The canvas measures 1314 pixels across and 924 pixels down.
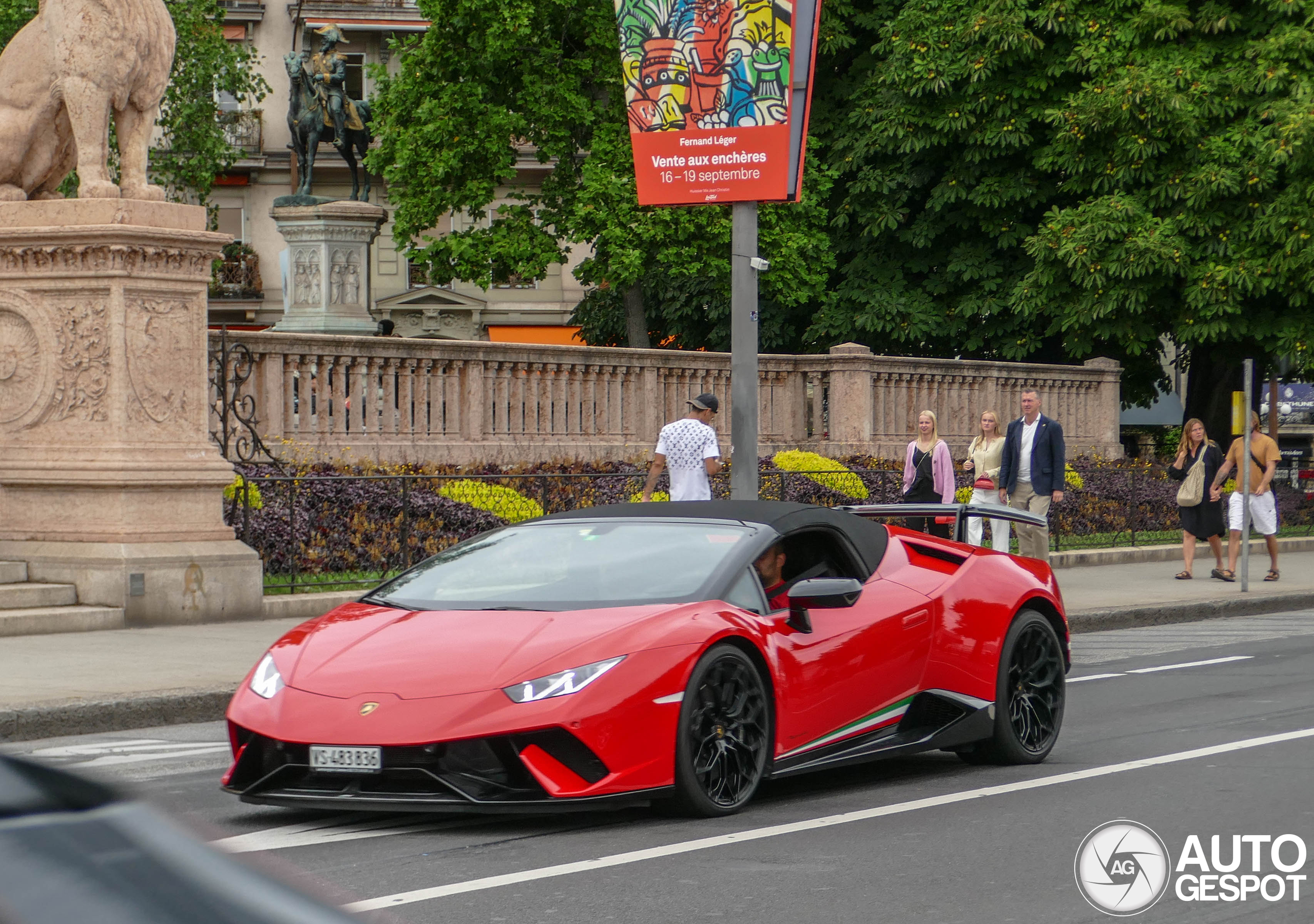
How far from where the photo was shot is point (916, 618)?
810 centimetres

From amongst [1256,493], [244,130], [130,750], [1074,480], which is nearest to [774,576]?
[130,750]

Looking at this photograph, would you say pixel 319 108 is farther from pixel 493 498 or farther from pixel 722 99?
pixel 722 99

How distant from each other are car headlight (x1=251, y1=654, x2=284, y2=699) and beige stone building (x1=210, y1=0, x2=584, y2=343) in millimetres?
47507

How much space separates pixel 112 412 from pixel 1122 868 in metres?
9.64

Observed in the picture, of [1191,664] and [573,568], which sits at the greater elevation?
[573,568]

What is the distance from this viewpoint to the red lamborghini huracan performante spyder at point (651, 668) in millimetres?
6648

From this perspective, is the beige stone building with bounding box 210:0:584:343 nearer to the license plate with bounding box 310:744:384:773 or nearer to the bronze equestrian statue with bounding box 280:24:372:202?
the bronze equestrian statue with bounding box 280:24:372:202

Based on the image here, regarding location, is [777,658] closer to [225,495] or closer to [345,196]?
[225,495]

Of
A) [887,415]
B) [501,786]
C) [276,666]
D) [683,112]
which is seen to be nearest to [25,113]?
[683,112]

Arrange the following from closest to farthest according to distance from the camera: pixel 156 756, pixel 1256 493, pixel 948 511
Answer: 1. pixel 156 756
2. pixel 948 511
3. pixel 1256 493

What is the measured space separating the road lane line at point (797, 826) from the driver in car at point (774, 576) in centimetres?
93

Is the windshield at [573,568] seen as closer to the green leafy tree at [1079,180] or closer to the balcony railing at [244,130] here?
the green leafy tree at [1079,180]

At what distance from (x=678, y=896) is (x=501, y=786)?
1119mm

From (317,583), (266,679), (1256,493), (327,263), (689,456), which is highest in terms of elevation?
(327,263)
